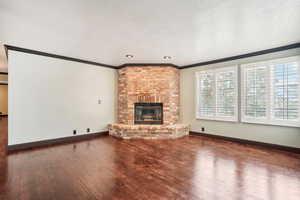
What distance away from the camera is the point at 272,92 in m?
3.67

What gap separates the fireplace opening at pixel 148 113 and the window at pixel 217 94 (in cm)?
135

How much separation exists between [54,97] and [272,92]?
231 inches

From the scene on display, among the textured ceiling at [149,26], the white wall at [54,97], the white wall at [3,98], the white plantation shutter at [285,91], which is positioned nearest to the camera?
the textured ceiling at [149,26]

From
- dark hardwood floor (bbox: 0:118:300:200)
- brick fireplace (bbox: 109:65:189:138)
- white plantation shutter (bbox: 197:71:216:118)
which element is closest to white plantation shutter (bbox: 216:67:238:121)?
white plantation shutter (bbox: 197:71:216:118)

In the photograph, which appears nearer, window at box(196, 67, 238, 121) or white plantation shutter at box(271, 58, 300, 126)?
white plantation shutter at box(271, 58, 300, 126)

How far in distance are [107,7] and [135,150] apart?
2.98 metres

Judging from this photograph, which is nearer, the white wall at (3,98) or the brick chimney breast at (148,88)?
the brick chimney breast at (148,88)

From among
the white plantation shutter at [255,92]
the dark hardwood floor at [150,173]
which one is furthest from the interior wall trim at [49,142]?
the white plantation shutter at [255,92]

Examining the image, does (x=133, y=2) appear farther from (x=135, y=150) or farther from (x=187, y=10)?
(x=135, y=150)

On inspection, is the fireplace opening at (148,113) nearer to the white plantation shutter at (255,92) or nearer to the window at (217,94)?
the window at (217,94)

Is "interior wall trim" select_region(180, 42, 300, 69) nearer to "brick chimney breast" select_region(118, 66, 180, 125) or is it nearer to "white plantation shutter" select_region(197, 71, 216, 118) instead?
"white plantation shutter" select_region(197, 71, 216, 118)

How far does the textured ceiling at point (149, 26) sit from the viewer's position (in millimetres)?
2035

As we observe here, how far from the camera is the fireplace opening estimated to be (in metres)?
5.22

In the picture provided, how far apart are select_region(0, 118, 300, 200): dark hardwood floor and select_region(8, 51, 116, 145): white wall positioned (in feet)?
2.40
